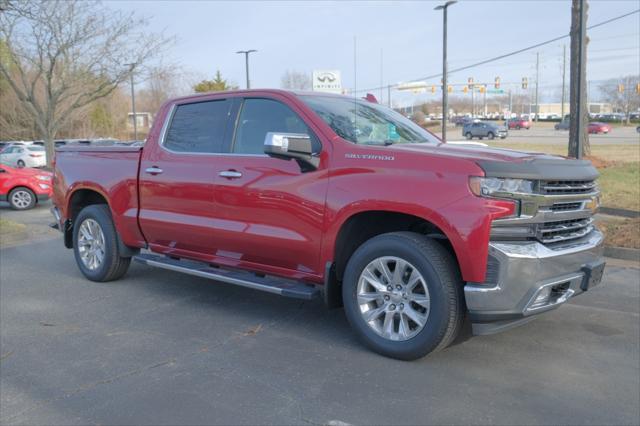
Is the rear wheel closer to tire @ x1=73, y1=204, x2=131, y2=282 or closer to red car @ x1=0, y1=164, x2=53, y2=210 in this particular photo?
red car @ x1=0, y1=164, x2=53, y2=210

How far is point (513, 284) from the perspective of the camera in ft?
12.4

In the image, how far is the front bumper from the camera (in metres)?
3.79

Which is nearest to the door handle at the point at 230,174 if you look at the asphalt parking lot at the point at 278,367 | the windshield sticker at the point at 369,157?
the windshield sticker at the point at 369,157

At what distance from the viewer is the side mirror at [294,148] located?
4461 millimetres

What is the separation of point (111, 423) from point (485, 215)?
253 centimetres

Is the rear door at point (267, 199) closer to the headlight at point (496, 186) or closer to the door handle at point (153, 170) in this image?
the door handle at point (153, 170)

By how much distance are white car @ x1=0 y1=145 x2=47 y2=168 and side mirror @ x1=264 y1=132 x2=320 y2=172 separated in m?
26.7

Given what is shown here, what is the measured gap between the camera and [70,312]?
558 centimetres

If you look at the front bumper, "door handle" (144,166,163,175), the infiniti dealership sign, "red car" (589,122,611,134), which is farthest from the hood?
"red car" (589,122,611,134)

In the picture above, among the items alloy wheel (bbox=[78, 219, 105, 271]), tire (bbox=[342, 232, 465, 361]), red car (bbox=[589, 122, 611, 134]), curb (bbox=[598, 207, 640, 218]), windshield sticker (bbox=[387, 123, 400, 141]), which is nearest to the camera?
tire (bbox=[342, 232, 465, 361])

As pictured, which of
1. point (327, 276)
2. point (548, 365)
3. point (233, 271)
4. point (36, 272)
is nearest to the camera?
point (548, 365)

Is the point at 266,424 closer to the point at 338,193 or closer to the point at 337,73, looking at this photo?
the point at 338,193

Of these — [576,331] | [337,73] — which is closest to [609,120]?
[337,73]

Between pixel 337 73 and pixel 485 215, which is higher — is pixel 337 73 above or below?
above
